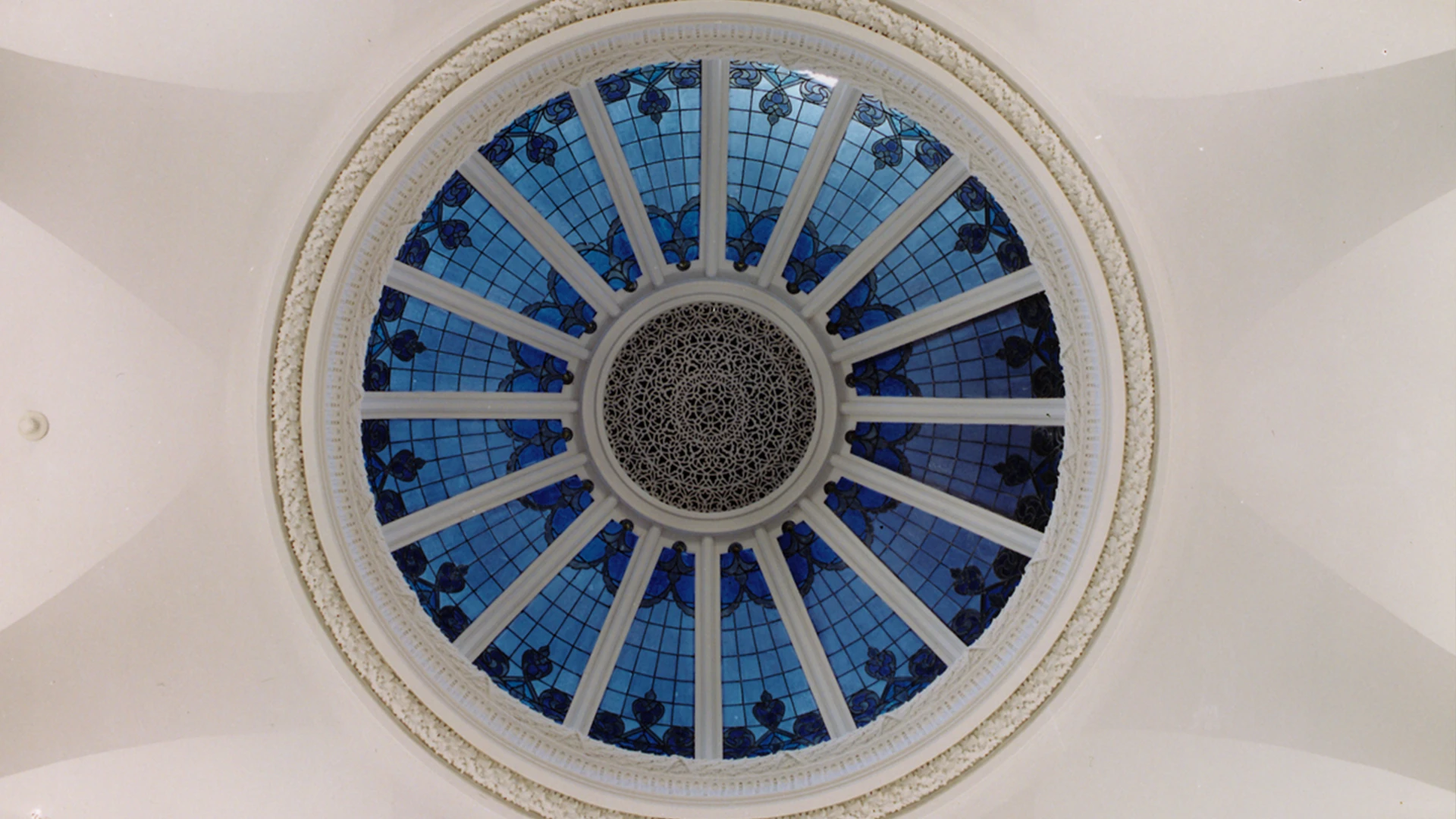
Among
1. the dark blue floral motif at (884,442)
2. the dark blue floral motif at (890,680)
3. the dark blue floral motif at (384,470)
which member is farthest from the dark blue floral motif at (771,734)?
the dark blue floral motif at (384,470)

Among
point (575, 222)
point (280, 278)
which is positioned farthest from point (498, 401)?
point (280, 278)

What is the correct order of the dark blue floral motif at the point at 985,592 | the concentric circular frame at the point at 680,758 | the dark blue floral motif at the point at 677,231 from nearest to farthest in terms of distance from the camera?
the concentric circular frame at the point at 680,758, the dark blue floral motif at the point at 985,592, the dark blue floral motif at the point at 677,231

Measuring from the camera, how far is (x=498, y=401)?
9.40m

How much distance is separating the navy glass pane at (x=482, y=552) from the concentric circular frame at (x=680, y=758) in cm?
132

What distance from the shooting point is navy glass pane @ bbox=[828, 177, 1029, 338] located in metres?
8.30

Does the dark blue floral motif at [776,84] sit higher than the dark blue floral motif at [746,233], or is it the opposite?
the dark blue floral motif at [776,84]

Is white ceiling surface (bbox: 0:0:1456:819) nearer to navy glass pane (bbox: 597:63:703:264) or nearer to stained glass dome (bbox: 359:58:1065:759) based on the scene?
stained glass dome (bbox: 359:58:1065:759)

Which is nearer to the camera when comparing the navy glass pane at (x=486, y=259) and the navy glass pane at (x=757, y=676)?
the navy glass pane at (x=486, y=259)

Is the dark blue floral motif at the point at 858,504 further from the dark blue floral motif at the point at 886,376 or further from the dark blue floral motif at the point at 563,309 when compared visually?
the dark blue floral motif at the point at 563,309

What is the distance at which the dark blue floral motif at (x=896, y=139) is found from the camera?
26.5ft
